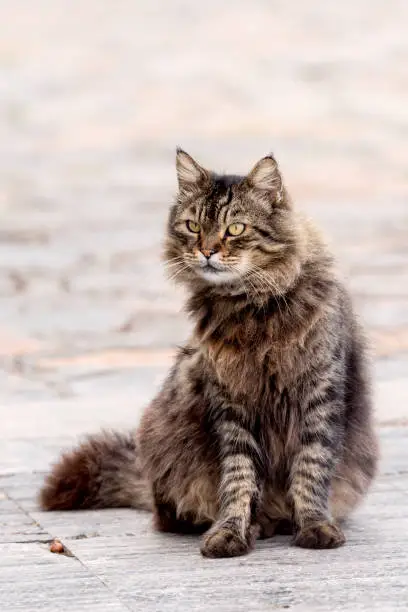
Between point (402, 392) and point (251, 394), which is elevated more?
point (251, 394)

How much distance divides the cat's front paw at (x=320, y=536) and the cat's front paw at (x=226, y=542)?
0.15 metres

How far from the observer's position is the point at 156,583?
3.36 metres

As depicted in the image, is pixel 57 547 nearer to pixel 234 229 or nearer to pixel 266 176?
pixel 234 229

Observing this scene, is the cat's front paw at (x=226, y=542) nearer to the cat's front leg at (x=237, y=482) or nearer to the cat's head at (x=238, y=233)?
Answer: the cat's front leg at (x=237, y=482)

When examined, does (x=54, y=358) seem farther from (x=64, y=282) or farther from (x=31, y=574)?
(x=31, y=574)

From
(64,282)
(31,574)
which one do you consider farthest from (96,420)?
(64,282)

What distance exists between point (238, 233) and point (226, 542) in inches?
37.4

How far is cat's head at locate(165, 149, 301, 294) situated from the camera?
3.87 meters

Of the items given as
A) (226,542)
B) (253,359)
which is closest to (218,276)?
(253,359)

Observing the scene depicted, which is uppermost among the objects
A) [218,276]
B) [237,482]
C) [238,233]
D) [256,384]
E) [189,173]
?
[189,173]

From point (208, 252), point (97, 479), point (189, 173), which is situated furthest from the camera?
point (97, 479)

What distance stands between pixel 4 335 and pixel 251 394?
4.93 meters

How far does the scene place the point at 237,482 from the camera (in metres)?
3.88

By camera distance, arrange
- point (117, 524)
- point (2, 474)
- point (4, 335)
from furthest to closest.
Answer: point (4, 335)
point (2, 474)
point (117, 524)
